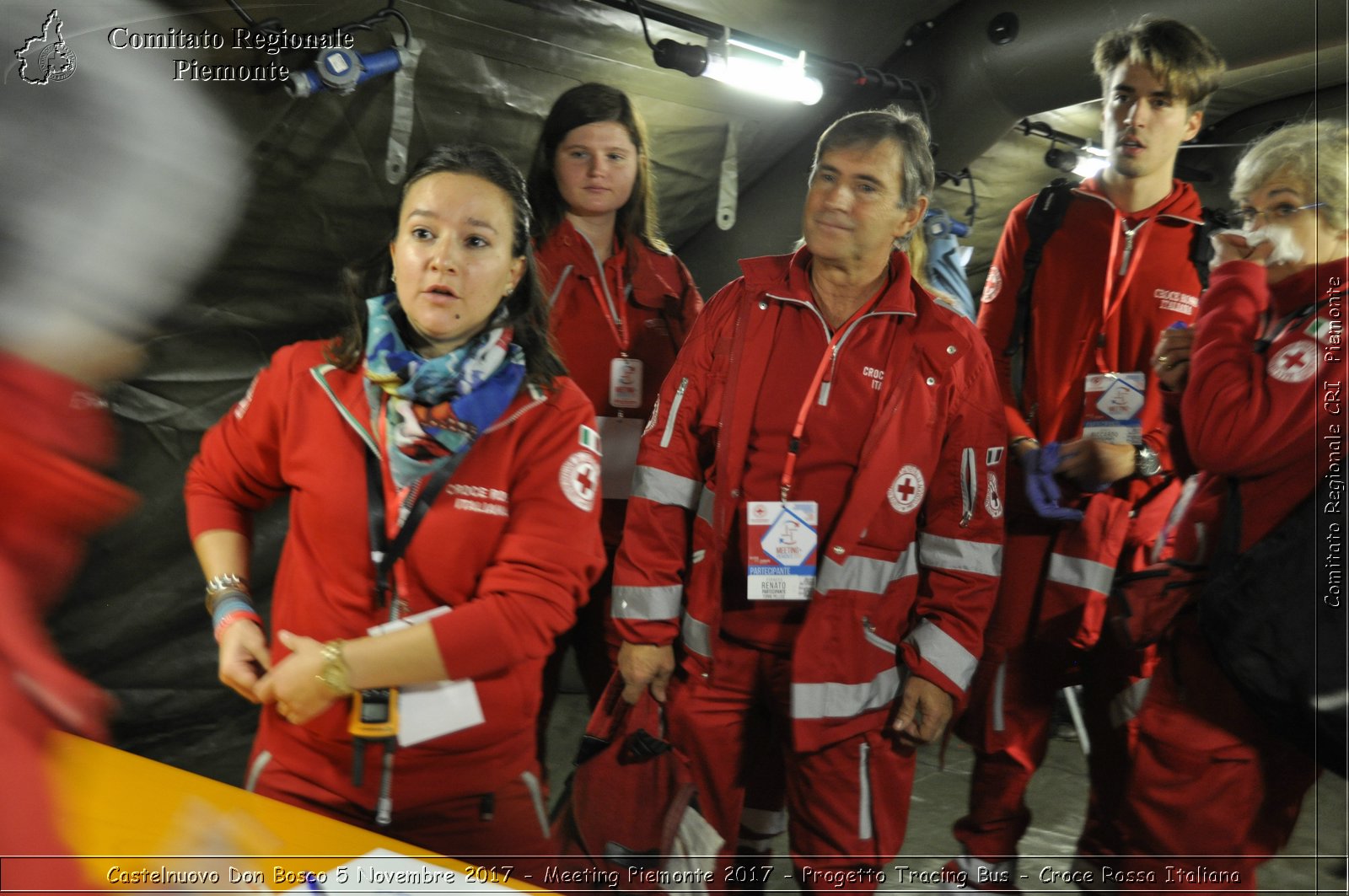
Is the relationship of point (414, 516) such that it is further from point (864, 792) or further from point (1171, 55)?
point (1171, 55)

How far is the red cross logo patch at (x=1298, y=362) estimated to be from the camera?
4.96 ft

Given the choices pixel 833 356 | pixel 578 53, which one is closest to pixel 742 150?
pixel 578 53

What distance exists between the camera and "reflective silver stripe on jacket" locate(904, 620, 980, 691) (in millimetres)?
1751

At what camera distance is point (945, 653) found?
1.75 m

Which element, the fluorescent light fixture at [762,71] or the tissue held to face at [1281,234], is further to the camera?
the fluorescent light fixture at [762,71]

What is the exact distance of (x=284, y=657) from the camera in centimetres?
155

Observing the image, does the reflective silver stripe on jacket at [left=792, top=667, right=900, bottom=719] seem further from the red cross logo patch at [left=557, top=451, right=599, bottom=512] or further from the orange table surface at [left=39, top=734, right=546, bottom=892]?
the orange table surface at [left=39, top=734, right=546, bottom=892]

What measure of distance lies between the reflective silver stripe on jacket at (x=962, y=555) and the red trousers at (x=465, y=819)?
0.87 metres

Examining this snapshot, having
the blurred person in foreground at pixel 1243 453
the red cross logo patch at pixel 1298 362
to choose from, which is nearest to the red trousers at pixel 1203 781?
the blurred person in foreground at pixel 1243 453

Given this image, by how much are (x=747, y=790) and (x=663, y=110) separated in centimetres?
144

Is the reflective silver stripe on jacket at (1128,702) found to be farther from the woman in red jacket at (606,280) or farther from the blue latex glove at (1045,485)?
the woman in red jacket at (606,280)

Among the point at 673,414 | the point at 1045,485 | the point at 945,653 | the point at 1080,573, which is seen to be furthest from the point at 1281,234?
the point at 673,414

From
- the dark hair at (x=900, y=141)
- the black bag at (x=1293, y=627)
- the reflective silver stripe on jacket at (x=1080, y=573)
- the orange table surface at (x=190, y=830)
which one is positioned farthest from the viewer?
the reflective silver stripe on jacket at (x=1080, y=573)

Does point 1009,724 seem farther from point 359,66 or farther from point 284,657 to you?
point 359,66
